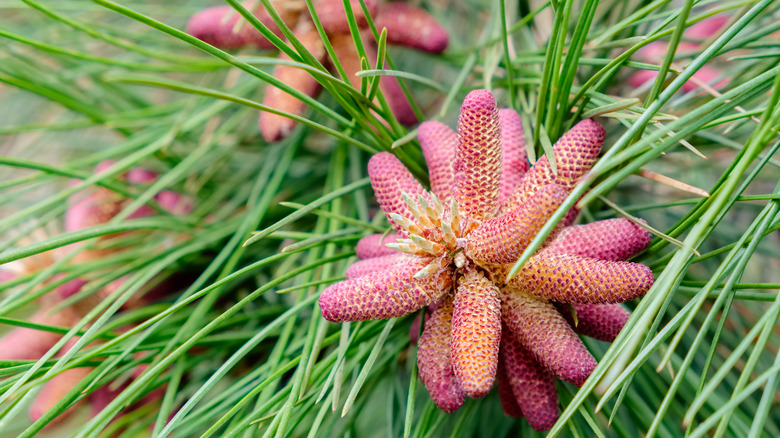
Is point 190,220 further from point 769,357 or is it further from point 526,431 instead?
point 769,357

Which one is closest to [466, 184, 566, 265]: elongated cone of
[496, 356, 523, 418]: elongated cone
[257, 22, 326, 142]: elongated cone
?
[496, 356, 523, 418]: elongated cone

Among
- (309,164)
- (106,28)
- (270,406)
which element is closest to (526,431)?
(270,406)

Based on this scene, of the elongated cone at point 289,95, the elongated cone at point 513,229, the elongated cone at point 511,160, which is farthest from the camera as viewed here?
the elongated cone at point 289,95

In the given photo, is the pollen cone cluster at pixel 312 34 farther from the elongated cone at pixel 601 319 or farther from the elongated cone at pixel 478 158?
the elongated cone at pixel 601 319

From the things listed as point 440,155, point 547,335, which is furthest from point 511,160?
point 547,335

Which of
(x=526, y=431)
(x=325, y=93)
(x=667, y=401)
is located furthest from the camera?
(x=325, y=93)

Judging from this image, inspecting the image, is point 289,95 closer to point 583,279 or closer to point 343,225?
point 343,225

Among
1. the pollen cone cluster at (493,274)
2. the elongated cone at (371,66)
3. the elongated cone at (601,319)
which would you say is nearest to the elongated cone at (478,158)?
the pollen cone cluster at (493,274)
